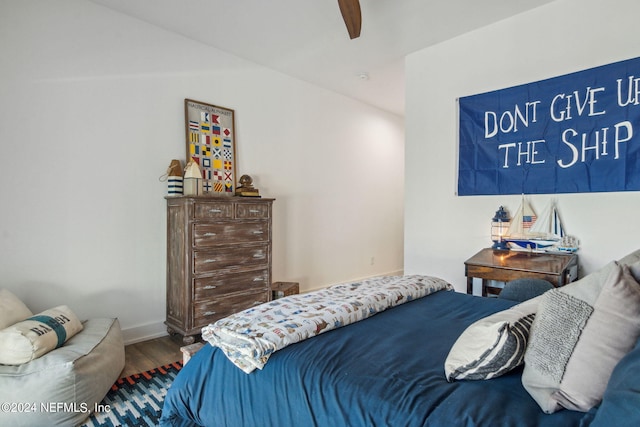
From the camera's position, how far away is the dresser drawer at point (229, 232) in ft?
9.18

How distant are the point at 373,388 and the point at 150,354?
7.40ft


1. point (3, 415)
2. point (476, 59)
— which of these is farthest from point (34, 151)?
point (476, 59)

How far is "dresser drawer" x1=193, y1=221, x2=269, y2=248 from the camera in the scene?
2.80 m

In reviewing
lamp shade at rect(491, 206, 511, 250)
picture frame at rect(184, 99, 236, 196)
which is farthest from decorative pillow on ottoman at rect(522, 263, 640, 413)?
picture frame at rect(184, 99, 236, 196)

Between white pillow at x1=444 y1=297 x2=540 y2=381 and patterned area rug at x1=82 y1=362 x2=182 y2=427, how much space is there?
5.21 ft

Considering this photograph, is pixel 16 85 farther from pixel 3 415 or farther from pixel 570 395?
pixel 570 395

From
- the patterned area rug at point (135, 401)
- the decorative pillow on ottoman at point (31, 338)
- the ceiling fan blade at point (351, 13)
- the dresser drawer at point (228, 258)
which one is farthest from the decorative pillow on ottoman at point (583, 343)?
the dresser drawer at point (228, 258)

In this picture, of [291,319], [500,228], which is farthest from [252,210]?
[500,228]

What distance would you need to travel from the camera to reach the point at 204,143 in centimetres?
331

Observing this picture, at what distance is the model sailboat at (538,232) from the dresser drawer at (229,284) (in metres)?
2.16

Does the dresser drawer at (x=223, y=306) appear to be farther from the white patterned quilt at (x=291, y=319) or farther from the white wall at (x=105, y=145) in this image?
the white patterned quilt at (x=291, y=319)

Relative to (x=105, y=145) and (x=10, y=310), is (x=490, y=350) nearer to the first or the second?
(x=10, y=310)

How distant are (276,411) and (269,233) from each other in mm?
2235

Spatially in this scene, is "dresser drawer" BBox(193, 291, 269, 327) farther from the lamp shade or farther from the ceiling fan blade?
the ceiling fan blade
